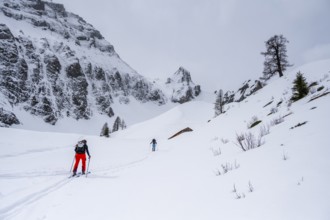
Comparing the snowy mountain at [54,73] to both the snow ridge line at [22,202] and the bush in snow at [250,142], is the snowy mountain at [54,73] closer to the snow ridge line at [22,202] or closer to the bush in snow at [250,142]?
the snow ridge line at [22,202]

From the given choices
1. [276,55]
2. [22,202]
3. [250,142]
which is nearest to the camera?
[22,202]

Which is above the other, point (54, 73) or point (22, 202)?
point (54, 73)

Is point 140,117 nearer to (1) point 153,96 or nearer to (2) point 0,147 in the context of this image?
(1) point 153,96

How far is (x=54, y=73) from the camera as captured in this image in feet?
425

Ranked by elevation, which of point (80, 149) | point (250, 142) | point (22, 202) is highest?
point (250, 142)

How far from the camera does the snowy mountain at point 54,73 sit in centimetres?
11119

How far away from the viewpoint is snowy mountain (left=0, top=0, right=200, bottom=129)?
11119 cm

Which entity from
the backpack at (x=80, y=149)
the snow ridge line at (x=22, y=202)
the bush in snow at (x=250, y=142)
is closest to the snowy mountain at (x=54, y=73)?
the backpack at (x=80, y=149)

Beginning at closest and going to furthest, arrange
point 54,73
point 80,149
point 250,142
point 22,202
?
point 22,202, point 250,142, point 80,149, point 54,73

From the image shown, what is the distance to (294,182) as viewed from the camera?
2.69 m

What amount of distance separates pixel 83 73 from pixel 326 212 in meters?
165

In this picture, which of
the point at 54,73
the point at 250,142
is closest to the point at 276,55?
the point at 250,142

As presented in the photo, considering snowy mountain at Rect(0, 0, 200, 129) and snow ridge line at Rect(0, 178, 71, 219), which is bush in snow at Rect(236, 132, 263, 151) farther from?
snowy mountain at Rect(0, 0, 200, 129)

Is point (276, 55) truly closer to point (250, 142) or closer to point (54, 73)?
point (250, 142)
